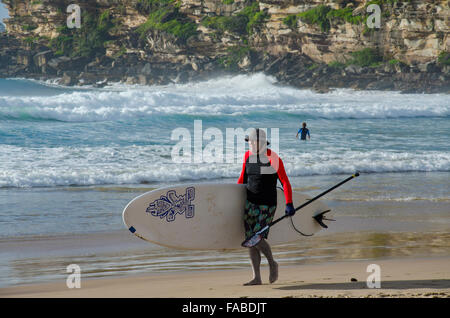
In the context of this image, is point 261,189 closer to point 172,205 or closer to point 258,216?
point 258,216

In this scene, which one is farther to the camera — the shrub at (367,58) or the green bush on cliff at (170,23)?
the green bush on cliff at (170,23)

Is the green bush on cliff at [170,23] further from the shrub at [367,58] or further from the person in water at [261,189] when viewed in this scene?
the person in water at [261,189]

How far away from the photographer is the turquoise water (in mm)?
7285

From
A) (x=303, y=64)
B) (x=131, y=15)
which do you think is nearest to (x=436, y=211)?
(x=303, y=64)

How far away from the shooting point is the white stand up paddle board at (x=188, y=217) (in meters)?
4.27

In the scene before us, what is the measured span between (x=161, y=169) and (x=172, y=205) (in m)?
5.14

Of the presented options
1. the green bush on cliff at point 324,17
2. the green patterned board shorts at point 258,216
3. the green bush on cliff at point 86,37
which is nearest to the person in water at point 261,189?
the green patterned board shorts at point 258,216

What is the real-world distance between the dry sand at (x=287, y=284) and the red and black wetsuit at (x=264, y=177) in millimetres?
561

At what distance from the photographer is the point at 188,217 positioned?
439cm

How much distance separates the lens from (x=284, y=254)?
190 inches

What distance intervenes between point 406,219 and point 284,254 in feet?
6.53
